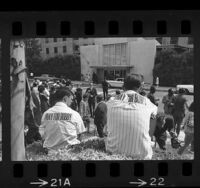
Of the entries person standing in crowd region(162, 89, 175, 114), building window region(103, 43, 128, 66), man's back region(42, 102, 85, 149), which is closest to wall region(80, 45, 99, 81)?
building window region(103, 43, 128, 66)

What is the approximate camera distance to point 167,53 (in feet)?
25.1

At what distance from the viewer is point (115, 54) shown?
767 cm

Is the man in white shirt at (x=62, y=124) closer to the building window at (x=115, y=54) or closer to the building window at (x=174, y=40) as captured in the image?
the building window at (x=115, y=54)

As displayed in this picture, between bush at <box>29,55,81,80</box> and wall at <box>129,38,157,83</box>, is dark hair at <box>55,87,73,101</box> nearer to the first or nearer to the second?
bush at <box>29,55,81,80</box>

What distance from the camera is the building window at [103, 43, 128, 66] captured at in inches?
297

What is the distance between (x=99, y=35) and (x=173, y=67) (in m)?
1.07

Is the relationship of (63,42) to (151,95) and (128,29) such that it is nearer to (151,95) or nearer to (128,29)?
(128,29)

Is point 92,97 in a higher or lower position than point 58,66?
lower

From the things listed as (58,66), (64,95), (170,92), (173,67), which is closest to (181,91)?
(170,92)

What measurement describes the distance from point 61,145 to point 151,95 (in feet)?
4.52

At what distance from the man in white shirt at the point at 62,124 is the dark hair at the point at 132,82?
75 cm

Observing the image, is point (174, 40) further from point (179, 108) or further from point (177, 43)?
point (179, 108)

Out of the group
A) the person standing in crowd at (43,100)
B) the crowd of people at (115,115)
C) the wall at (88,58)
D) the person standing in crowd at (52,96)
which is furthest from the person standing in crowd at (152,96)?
the person standing in crowd at (43,100)

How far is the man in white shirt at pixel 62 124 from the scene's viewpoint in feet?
25.2
